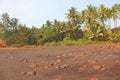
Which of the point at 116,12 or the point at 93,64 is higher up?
the point at 116,12

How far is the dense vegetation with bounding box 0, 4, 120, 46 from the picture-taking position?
174 ft

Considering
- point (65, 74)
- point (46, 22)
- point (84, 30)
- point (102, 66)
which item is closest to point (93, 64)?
point (102, 66)

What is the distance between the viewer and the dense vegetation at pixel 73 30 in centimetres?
5291

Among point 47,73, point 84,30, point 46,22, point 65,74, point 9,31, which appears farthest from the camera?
point 9,31

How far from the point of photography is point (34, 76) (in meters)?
8.71

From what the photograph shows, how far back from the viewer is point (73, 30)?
55.9m

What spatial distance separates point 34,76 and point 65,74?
0.95 m

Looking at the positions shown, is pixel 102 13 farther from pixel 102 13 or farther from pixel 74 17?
pixel 74 17

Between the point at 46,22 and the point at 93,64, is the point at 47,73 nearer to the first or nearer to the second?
the point at 93,64

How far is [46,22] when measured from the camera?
59656 mm

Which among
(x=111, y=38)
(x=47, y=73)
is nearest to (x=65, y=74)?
(x=47, y=73)

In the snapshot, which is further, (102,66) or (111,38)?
(111,38)

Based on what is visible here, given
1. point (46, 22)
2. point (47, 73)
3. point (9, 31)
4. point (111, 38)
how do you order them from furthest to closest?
point (9, 31) < point (46, 22) < point (111, 38) < point (47, 73)

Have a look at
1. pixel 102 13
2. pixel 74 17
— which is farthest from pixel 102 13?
pixel 74 17
